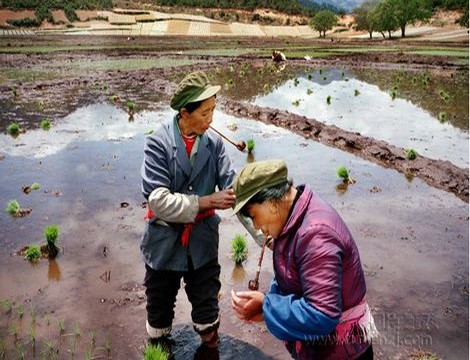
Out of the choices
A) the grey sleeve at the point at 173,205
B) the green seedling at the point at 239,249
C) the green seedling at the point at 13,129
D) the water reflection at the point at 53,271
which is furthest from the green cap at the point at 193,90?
the green seedling at the point at 13,129

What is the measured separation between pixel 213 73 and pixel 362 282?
28.2m

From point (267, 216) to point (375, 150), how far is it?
957cm

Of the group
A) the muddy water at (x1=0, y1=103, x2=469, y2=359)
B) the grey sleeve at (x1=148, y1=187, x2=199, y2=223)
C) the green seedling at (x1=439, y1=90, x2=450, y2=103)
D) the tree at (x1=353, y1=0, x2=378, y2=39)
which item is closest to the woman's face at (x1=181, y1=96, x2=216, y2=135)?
the grey sleeve at (x1=148, y1=187, x2=199, y2=223)

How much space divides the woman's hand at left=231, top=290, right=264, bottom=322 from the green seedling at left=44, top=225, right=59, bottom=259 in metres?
4.40

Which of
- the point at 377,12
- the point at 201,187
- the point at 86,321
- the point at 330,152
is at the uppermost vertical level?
the point at 377,12

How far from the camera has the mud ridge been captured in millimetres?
9156

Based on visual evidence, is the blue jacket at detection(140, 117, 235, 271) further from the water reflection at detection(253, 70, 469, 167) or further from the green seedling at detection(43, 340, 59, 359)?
the water reflection at detection(253, 70, 469, 167)

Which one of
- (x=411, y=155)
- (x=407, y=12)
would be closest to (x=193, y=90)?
(x=411, y=155)

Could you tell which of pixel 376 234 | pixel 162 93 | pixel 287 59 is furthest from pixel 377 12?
pixel 376 234

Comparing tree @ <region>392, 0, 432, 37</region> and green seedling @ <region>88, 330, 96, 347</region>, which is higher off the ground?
tree @ <region>392, 0, 432, 37</region>

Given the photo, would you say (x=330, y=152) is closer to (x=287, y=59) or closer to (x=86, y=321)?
(x=86, y=321)

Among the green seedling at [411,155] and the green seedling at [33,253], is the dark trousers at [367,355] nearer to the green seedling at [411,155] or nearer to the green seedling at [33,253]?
the green seedling at [33,253]

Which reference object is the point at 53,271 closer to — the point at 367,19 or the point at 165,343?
the point at 165,343

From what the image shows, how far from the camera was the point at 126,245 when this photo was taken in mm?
6641
